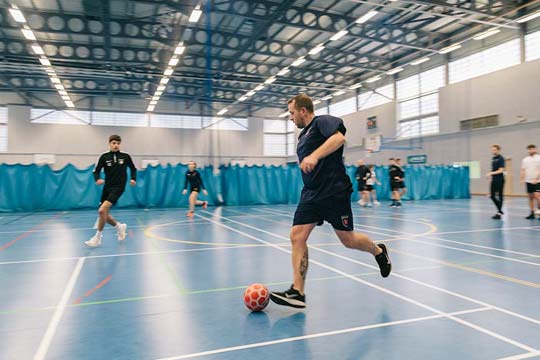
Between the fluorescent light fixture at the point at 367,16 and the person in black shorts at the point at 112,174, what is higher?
the fluorescent light fixture at the point at 367,16

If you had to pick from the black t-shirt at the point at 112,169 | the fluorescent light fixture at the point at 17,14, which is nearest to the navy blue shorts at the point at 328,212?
the black t-shirt at the point at 112,169

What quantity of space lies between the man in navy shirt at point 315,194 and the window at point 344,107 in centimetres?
3487

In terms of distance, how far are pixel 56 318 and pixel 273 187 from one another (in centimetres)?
1613

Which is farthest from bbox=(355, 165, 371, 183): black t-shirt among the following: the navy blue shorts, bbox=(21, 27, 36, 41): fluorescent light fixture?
bbox=(21, 27, 36, 41): fluorescent light fixture

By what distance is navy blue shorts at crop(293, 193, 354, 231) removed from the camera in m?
3.59

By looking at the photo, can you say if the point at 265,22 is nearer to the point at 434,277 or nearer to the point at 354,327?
the point at 434,277

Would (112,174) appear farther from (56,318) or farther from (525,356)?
(525,356)

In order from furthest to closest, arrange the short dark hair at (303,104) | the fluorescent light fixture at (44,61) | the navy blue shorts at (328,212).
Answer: the fluorescent light fixture at (44,61), the short dark hair at (303,104), the navy blue shorts at (328,212)

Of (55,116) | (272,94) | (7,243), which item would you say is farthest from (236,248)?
(55,116)

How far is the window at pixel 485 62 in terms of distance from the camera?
906 inches

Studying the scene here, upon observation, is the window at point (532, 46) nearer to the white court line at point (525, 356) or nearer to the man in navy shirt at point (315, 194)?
the man in navy shirt at point (315, 194)

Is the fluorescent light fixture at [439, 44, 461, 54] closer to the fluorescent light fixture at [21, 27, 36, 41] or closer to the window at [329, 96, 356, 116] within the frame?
the window at [329, 96, 356, 116]

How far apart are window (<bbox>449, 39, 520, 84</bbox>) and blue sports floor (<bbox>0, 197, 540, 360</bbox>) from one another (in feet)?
66.7

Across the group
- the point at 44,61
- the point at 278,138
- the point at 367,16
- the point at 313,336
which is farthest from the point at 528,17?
the point at 278,138
